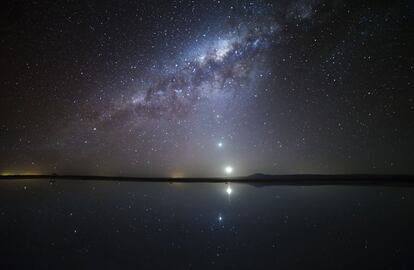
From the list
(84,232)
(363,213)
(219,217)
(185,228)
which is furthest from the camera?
(363,213)

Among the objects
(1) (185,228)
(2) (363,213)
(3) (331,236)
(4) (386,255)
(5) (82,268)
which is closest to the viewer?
(5) (82,268)

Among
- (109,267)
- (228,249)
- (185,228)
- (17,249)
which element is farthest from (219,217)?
(17,249)

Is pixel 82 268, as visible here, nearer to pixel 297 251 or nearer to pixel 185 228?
pixel 185 228

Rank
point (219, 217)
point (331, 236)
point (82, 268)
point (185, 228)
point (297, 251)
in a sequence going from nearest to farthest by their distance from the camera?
point (82, 268), point (297, 251), point (331, 236), point (185, 228), point (219, 217)

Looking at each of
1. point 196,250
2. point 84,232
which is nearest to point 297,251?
point 196,250

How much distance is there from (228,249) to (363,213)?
25.3 feet

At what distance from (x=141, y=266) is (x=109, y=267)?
0.61 metres

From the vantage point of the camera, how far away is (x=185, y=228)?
8.66 meters

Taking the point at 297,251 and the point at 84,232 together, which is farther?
the point at 84,232

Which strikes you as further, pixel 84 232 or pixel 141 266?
pixel 84 232

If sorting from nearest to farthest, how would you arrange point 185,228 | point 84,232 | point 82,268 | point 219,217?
1. point 82,268
2. point 84,232
3. point 185,228
4. point 219,217

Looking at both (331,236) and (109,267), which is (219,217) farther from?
(109,267)

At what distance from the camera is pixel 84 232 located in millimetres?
8141

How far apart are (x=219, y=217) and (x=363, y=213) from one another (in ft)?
20.1
